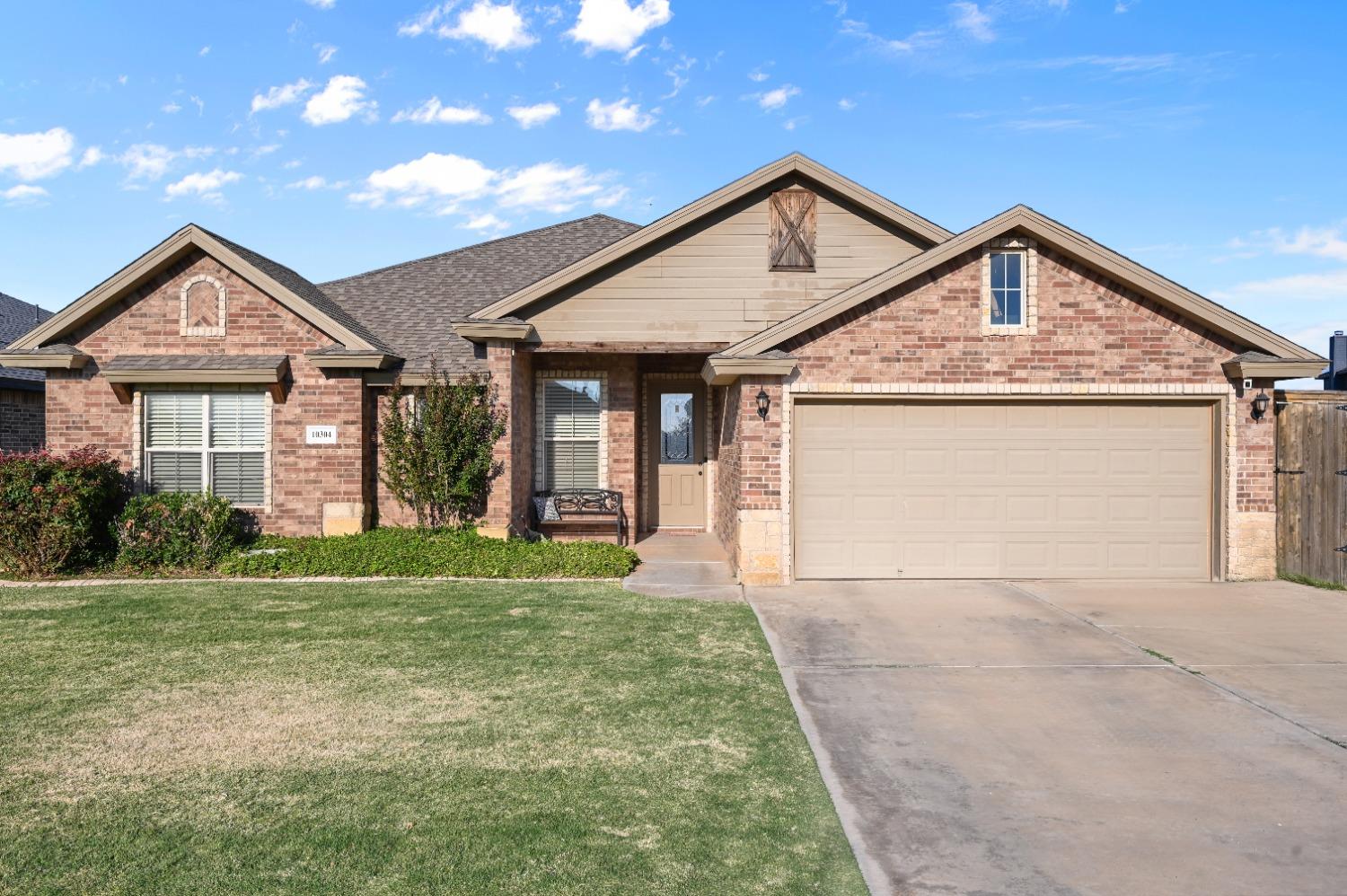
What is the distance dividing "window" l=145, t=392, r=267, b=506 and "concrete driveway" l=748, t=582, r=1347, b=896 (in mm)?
8703

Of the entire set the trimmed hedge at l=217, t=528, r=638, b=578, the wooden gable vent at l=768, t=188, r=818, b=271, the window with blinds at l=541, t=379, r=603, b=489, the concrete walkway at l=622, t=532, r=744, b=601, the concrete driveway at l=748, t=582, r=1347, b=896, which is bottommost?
the concrete driveway at l=748, t=582, r=1347, b=896

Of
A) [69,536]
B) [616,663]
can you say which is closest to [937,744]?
[616,663]

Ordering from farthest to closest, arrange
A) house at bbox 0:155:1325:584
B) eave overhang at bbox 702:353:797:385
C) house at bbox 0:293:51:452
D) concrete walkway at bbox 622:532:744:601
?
1. house at bbox 0:293:51:452
2. house at bbox 0:155:1325:584
3. eave overhang at bbox 702:353:797:385
4. concrete walkway at bbox 622:532:744:601

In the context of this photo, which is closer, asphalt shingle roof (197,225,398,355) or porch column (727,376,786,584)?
porch column (727,376,786,584)

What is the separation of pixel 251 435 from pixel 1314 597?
14632 mm

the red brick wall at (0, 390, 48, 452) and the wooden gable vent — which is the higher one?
the wooden gable vent

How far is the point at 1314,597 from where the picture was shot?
34.4 feet

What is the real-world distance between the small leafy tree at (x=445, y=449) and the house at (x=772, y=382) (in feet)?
1.20

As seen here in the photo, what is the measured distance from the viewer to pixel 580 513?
15.5 metres

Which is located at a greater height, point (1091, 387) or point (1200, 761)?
point (1091, 387)

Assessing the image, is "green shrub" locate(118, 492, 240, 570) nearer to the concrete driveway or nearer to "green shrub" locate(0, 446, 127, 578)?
"green shrub" locate(0, 446, 127, 578)

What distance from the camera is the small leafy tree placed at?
1387cm

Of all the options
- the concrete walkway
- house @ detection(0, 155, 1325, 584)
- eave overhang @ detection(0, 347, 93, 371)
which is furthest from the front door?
eave overhang @ detection(0, 347, 93, 371)

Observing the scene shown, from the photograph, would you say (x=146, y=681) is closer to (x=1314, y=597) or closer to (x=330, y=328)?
(x=330, y=328)
